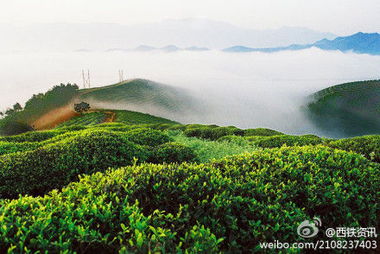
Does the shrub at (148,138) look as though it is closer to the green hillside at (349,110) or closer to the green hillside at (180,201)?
the green hillside at (180,201)

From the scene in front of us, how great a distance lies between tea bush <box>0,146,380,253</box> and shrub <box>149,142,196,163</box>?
410cm

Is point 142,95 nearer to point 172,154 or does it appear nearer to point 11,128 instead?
point 11,128

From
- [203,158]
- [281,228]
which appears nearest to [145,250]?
[281,228]

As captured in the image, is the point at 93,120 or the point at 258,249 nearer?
the point at 258,249

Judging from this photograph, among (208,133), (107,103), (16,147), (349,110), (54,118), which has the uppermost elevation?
(16,147)

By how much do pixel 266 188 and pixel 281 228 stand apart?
927 mm

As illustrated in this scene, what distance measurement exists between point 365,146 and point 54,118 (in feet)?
237

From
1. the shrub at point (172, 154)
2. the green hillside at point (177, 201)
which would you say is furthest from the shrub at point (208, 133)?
the green hillside at point (177, 201)

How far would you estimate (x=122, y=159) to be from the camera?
8.84 metres

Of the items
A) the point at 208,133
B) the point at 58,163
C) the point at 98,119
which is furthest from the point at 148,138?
the point at 98,119

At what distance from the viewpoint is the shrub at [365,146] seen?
10305mm

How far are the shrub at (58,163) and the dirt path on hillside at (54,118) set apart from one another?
201ft

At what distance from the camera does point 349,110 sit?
3442 inches

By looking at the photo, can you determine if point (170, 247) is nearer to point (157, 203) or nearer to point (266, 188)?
point (157, 203)
